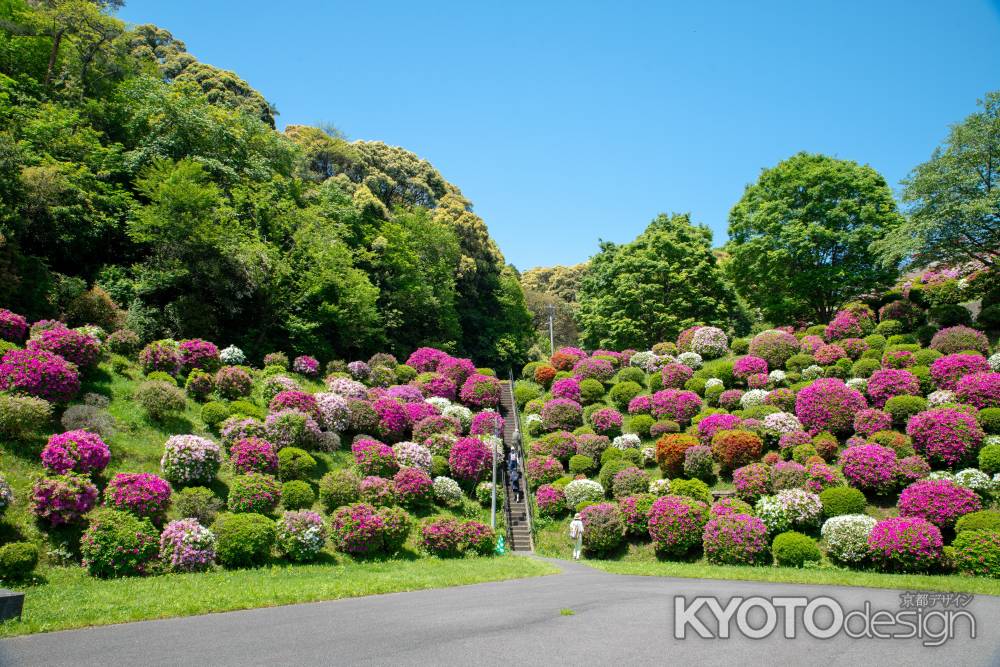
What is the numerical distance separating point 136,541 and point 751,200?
33297mm

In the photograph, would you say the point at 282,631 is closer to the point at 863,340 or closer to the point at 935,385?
the point at 935,385

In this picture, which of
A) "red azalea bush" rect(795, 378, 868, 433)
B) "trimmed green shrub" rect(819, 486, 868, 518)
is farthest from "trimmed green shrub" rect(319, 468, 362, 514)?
"red azalea bush" rect(795, 378, 868, 433)

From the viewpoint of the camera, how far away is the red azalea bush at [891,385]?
21734mm

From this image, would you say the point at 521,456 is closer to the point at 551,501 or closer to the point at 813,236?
the point at 551,501

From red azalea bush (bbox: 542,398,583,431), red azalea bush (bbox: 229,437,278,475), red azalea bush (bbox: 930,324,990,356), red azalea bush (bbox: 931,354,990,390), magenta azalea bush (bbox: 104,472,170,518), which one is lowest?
magenta azalea bush (bbox: 104,472,170,518)

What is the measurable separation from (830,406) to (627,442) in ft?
25.1

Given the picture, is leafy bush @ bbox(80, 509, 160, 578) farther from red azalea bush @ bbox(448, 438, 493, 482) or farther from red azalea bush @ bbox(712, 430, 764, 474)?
red azalea bush @ bbox(712, 430, 764, 474)

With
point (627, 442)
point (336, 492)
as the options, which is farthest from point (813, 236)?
point (336, 492)

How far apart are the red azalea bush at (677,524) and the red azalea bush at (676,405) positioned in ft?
26.2

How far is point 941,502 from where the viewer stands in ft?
51.2

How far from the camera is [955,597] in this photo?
29.4ft

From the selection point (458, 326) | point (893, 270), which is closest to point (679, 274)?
point (893, 270)

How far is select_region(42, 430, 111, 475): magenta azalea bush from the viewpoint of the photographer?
13.8m

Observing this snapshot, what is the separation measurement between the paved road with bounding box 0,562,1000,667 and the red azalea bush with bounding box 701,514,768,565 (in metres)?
6.64
